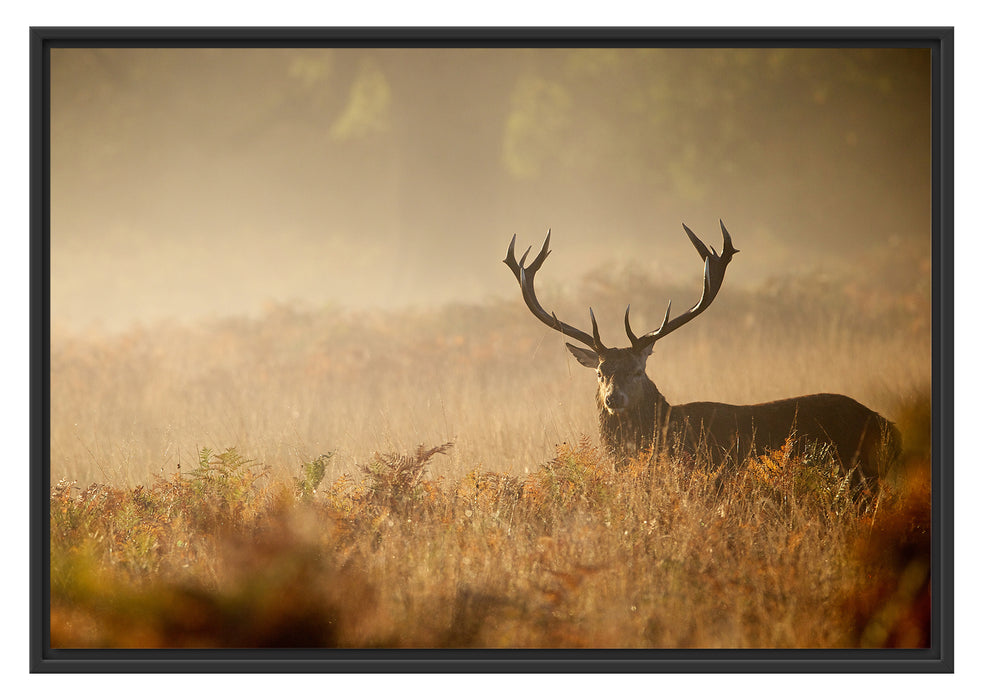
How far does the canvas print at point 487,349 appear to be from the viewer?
159 inches

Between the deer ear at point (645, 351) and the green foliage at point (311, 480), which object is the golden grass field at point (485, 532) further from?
the deer ear at point (645, 351)

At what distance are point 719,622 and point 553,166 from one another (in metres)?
3.51

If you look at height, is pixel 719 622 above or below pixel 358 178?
below

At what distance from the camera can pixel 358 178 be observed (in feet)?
20.9

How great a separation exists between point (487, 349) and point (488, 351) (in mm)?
30

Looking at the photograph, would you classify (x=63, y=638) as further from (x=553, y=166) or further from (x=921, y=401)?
(x=921, y=401)

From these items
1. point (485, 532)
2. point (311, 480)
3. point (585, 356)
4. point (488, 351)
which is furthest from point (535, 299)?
point (488, 351)

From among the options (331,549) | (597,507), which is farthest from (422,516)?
(597,507)

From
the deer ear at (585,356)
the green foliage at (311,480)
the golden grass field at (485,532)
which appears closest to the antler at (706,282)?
the deer ear at (585,356)

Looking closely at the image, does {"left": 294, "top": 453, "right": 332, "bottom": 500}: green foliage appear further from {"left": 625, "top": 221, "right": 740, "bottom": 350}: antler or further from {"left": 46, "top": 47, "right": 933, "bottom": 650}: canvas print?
{"left": 625, "top": 221, "right": 740, "bottom": 350}: antler

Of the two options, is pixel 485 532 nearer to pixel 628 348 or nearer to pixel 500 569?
pixel 500 569

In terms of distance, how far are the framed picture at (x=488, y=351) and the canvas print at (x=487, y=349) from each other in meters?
0.03

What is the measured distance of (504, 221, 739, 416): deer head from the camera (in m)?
5.19

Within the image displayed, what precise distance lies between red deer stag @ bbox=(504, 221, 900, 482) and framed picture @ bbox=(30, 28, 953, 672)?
3 cm
